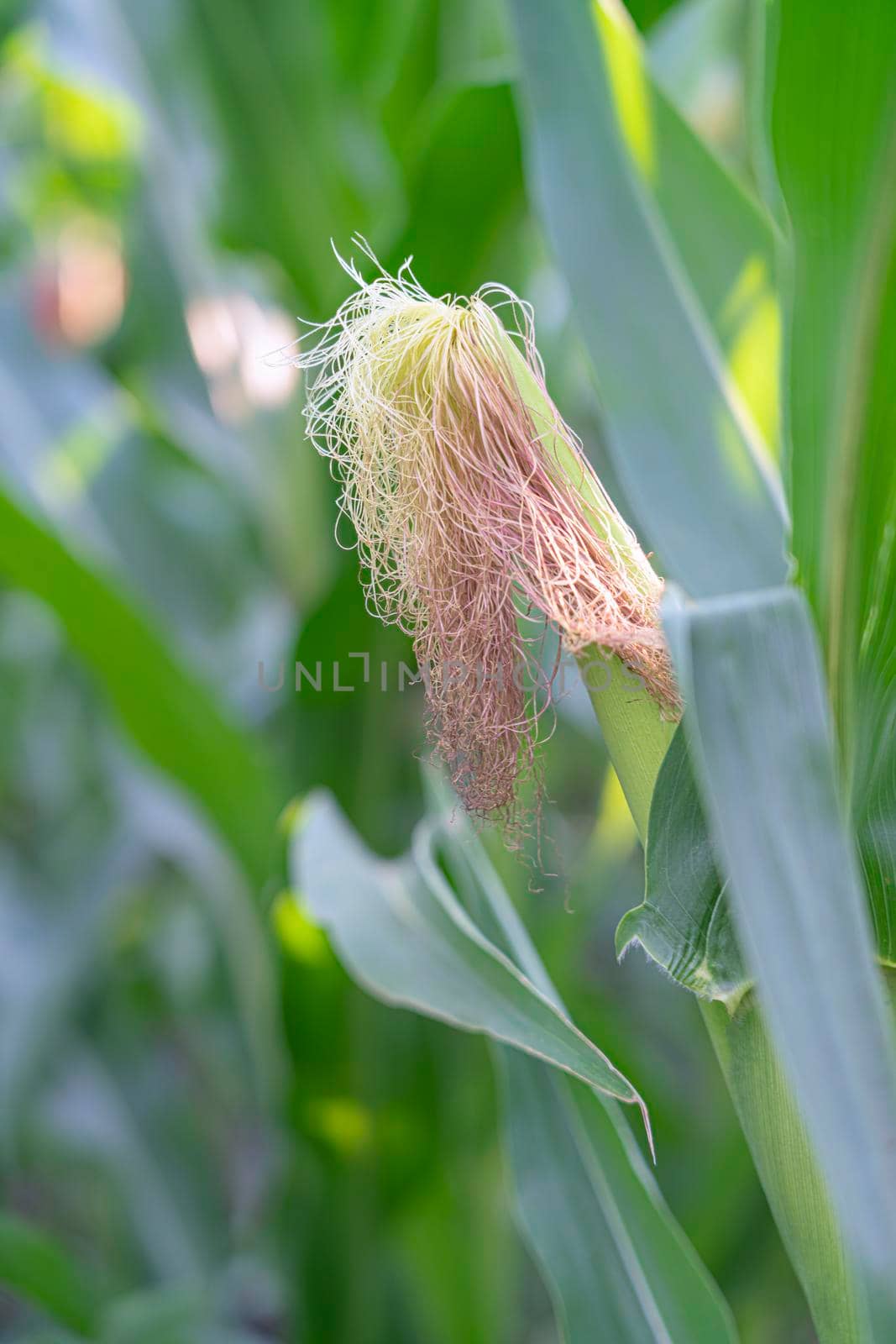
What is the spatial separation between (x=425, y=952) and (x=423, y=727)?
6 centimetres

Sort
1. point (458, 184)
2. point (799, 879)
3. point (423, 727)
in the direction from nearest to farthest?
point (799, 879), point (423, 727), point (458, 184)

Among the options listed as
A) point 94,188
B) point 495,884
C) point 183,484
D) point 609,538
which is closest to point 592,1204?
point 495,884

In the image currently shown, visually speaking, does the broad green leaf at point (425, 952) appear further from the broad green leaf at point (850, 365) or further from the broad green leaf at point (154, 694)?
the broad green leaf at point (154, 694)

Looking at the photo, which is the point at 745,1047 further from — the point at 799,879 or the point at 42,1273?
the point at 42,1273

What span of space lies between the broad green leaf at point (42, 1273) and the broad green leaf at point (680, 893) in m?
0.49

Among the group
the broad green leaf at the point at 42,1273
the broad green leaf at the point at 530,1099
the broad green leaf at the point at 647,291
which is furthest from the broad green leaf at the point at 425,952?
the broad green leaf at the point at 42,1273

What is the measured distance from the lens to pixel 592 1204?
1.09 ft

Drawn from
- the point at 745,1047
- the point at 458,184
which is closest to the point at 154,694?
the point at 458,184

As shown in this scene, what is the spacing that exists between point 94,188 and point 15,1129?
0.79 m

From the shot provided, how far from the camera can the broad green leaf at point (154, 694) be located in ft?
1.58

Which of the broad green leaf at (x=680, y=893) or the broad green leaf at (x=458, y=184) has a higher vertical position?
the broad green leaf at (x=458, y=184)

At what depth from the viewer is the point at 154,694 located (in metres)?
0.53

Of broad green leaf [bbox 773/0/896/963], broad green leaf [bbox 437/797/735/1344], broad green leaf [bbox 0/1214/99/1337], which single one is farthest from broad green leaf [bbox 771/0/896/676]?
broad green leaf [bbox 0/1214/99/1337]

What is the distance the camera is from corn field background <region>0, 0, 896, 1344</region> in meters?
0.19
